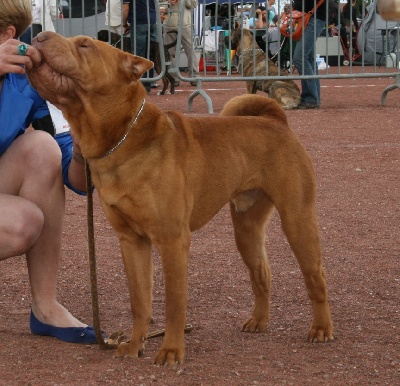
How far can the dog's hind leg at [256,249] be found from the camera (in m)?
3.95

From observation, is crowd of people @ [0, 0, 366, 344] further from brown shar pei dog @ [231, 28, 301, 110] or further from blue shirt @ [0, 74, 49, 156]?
brown shar pei dog @ [231, 28, 301, 110]

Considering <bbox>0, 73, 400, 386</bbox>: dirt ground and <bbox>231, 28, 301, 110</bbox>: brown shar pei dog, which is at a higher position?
<bbox>231, 28, 301, 110</bbox>: brown shar pei dog

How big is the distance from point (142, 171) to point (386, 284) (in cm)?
177

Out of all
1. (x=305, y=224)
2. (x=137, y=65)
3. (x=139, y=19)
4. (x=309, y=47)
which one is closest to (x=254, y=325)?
(x=305, y=224)

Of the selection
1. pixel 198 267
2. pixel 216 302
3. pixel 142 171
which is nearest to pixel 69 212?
pixel 198 267

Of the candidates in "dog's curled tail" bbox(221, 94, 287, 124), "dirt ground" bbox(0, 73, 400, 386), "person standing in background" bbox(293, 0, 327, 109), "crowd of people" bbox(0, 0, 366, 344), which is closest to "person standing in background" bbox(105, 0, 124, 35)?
"person standing in background" bbox(293, 0, 327, 109)

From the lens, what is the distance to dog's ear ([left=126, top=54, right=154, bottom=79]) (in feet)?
10.7

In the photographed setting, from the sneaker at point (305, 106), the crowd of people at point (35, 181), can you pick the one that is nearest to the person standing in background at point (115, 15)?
the sneaker at point (305, 106)

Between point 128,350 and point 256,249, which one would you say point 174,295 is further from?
point 256,249

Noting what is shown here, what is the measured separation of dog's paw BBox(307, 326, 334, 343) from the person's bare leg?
3.12 feet

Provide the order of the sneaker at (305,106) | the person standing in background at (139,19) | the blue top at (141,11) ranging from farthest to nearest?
the blue top at (141,11), the person standing in background at (139,19), the sneaker at (305,106)

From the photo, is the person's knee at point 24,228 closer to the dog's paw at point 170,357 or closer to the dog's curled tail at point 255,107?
the dog's paw at point 170,357

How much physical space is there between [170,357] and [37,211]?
31.4 inches

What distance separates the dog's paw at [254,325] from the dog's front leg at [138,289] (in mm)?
567
